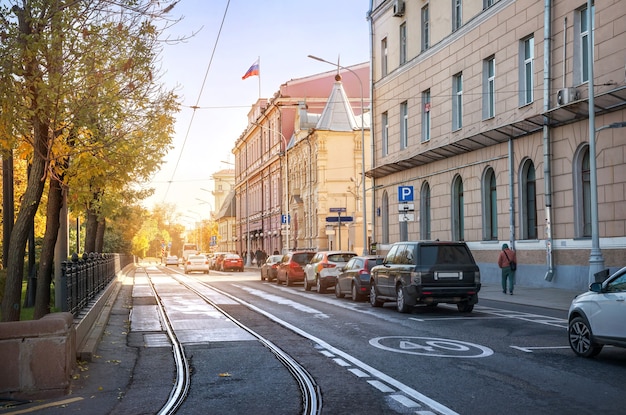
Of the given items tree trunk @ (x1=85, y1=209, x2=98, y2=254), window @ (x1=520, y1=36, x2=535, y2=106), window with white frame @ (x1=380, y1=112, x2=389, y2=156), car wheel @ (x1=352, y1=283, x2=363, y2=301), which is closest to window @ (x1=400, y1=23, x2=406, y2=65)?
window with white frame @ (x1=380, y1=112, x2=389, y2=156)

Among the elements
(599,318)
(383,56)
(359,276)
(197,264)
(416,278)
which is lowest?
(197,264)

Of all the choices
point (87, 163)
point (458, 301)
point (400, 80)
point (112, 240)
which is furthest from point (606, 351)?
point (112, 240)

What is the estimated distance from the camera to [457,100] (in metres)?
33.7

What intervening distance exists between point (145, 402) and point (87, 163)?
739 centimetres

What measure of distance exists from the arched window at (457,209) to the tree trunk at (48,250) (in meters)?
21.2

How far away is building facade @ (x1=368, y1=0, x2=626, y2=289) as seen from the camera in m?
23.0

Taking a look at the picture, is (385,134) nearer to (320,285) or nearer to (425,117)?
(425,117)

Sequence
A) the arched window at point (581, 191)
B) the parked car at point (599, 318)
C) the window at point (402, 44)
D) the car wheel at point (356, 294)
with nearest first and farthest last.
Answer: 1. the parked car at point (599, 318)
2. the car wheel at point (356, 294)
3. the arched window at point (581, 191)
4. the window at point (402, 44)

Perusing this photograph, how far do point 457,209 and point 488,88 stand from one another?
5582 millimetres

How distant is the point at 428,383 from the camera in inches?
354

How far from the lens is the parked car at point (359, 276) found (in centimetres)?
2278

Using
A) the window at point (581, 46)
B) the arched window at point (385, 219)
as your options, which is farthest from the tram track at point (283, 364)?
the arched window at point (385, 219)

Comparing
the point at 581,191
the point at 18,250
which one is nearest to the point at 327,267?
the point at 581,191

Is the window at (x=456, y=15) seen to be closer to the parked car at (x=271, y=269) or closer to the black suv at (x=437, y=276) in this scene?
the parked car at (x=271, y=269)
